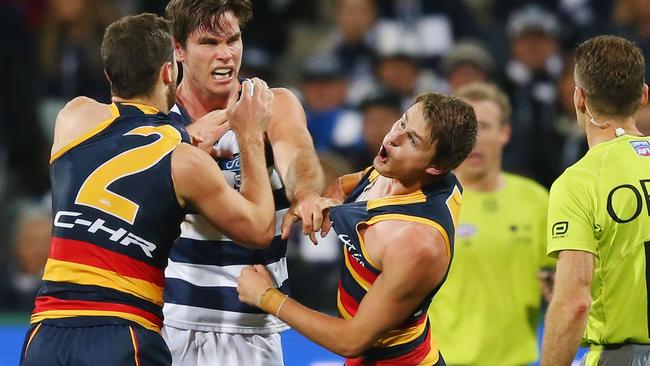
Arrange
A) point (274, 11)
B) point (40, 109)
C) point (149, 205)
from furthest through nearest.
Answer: point (274, 11) < point (40, 109) < point (149, 205)

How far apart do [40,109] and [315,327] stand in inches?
265

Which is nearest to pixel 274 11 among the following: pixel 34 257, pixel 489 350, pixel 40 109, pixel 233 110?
pixel 40 109

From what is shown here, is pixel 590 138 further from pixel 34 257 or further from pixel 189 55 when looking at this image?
pixel 34 257

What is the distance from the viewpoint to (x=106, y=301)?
441 cm

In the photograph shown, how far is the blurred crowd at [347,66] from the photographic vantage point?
9.34 m

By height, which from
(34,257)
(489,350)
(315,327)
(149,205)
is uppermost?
(149,205)

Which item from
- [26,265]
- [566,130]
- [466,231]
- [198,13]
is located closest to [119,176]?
[198,13]

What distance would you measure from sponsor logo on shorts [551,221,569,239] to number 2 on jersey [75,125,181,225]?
146 cm

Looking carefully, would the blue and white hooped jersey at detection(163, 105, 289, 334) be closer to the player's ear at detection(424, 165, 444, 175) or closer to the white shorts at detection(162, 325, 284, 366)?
the white shorts at detection(162, 325, 284, 366)

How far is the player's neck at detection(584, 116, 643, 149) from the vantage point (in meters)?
4.53

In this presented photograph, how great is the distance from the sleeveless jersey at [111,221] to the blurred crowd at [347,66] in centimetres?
465

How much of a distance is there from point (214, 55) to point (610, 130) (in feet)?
5.53

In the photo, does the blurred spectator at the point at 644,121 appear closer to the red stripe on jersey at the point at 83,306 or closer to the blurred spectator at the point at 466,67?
the blurred spectator at the point at 466,67

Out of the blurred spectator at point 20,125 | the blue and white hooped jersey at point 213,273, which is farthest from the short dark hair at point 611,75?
the blurred spectator at point 20,125
